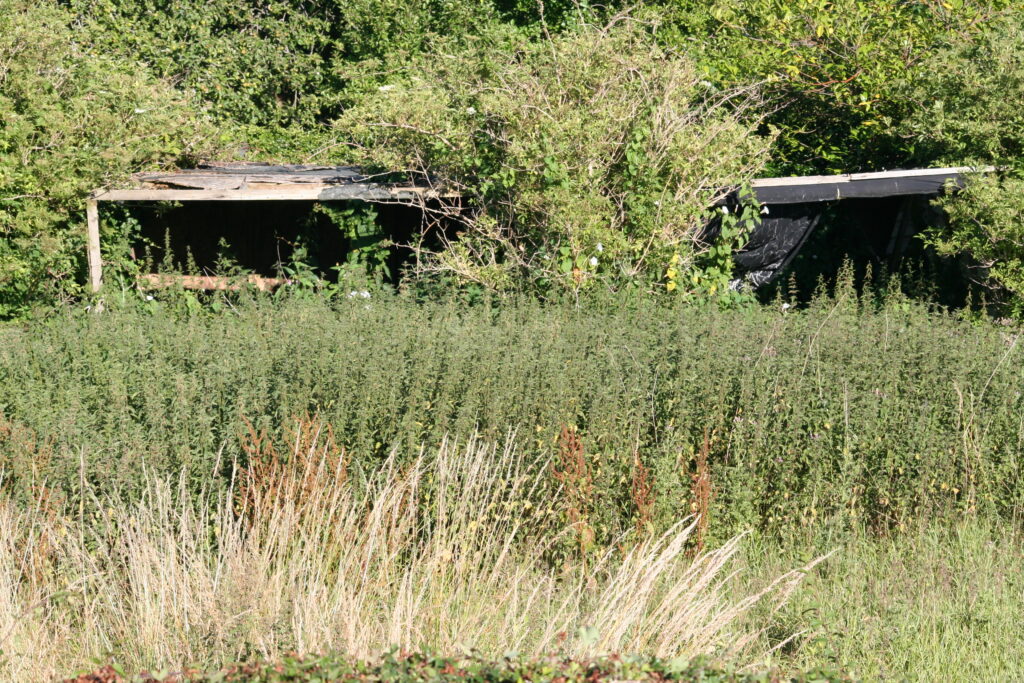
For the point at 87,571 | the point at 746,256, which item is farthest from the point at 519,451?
the point at 746,256

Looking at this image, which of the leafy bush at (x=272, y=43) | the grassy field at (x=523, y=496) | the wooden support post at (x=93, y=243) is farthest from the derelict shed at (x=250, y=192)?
the leafy bush at (x=272, y=43)

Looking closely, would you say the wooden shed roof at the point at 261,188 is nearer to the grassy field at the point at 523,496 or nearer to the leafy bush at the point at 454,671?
the grassy field at the point at 523,496

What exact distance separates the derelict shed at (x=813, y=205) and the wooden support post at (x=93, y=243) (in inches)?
243

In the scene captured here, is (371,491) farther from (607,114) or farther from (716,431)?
(607,114)

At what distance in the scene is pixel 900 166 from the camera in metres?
11.6

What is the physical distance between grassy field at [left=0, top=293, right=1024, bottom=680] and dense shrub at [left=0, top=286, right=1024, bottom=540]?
0.02m

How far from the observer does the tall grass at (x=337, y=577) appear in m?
4.09

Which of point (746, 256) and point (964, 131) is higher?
point (964, 131)

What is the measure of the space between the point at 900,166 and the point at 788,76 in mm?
1600

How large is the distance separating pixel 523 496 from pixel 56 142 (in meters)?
7.07

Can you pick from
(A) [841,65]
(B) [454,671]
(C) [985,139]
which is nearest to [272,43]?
(A) [841,65]

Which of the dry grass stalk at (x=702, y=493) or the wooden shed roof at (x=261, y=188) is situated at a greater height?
the wooden shed roof at (x=261, y=188)

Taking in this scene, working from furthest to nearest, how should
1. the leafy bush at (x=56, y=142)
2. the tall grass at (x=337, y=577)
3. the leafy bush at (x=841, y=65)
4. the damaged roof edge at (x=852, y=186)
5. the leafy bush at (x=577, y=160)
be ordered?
the leafy bush at (x=841, y=65)
the damaged roof edge at (x=852, y=186)
the leafy bush at (x=56, y=142)
the leafy bush at (x=577, y=160)
the tall grass at (x=337, y=577)

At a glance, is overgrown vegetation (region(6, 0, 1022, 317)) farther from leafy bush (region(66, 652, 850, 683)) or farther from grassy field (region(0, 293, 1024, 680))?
leafy bush (region(66, 652, 850, 683))
